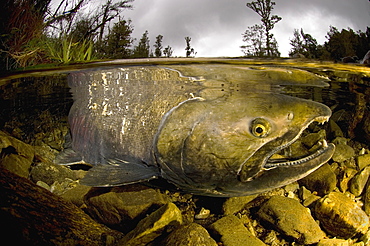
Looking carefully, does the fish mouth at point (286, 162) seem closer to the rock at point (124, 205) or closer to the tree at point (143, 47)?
the rock at point (124, 205)

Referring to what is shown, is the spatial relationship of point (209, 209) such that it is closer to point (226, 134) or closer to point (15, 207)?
point (226, 134)

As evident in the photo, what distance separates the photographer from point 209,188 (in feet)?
9.65

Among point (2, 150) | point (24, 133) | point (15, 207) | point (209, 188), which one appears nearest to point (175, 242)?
point (209, 188)

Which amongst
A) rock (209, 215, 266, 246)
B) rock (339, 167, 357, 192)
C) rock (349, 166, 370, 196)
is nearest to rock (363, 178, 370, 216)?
rock (349, 166, 370, 196)

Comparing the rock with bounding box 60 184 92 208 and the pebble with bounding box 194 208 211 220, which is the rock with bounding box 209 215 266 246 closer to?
the pebble with bounding box 194 208 211 220

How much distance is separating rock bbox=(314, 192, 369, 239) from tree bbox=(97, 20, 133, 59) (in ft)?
20.2

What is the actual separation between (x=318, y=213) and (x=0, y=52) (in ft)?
24.4

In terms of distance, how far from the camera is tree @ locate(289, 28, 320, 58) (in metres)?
5.61

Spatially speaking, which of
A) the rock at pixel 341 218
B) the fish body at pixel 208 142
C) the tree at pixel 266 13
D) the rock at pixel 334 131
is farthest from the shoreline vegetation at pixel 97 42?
the rock at pixel 341 218

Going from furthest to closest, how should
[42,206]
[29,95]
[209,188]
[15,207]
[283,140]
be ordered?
[29,95]
[209,188]
[283,140]
[42,206]
[15,207]

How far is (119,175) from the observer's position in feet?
9.13

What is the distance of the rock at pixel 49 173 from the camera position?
148 inches

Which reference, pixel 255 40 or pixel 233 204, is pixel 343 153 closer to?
pixel 233 204

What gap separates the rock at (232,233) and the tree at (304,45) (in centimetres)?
413
